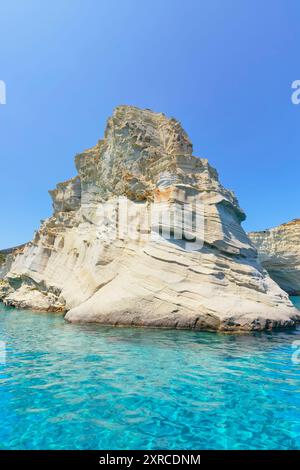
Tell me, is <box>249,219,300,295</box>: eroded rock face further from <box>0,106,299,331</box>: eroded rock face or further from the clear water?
the clear water

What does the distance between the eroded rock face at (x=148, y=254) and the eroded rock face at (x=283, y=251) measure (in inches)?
1522

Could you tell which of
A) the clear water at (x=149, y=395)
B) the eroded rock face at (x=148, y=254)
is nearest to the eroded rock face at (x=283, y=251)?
the eroded rock face at (x=148, y=254)

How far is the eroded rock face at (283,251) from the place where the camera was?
5766 cm

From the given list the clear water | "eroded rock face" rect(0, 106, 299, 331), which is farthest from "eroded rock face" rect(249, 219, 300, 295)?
the clear water

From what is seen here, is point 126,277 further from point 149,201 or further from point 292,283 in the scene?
point 292,283

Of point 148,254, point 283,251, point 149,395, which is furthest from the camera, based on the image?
point 283,251

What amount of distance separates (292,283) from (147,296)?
54.0 m

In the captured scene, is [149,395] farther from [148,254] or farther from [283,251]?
[283,251]

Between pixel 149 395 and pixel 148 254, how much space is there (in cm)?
1189

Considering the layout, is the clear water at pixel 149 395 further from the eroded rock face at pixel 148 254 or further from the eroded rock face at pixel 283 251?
the eroded rock face at pixel 283 251

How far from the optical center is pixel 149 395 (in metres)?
7.02

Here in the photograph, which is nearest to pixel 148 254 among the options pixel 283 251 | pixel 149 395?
pixel 149 395
